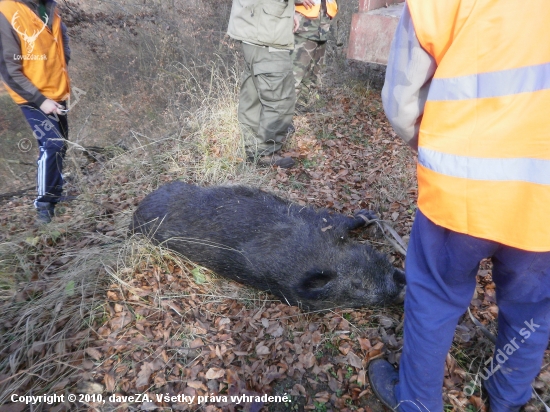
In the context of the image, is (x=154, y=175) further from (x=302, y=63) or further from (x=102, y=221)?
(x=302, y=63)

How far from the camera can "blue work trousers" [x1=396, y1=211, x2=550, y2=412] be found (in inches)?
66.2

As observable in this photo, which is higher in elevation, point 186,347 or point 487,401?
point 487,401

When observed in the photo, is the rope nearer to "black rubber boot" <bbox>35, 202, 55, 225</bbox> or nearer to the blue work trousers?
the blue work trousers

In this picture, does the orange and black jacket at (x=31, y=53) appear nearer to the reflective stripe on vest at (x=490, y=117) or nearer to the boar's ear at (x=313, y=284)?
the boar's ear at (x=313, y=284)

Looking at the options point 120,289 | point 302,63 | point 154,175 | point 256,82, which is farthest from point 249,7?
point 120,289

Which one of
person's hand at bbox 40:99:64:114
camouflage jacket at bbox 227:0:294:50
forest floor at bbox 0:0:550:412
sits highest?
camouflage jacket at bbox 227:0:294:50

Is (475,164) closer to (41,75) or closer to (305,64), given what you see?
(41,75)

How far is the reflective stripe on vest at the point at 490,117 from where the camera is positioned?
1308 millimetres

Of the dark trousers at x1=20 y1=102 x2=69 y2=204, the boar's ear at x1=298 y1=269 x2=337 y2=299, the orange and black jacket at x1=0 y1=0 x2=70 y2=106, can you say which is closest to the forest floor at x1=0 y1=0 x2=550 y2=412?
the boar's ear at x1=298 y1=269 x2=337 y2=299

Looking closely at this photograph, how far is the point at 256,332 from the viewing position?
3107 millimetres

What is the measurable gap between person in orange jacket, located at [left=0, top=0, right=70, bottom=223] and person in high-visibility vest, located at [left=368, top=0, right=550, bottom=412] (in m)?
4.02

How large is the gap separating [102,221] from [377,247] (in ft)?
10.7

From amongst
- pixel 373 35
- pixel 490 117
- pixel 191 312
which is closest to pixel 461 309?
pixel 490 117

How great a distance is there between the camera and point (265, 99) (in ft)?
16.2
